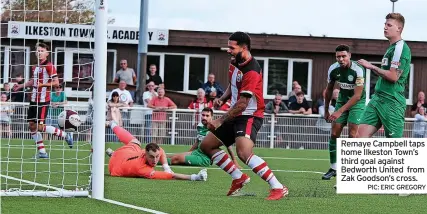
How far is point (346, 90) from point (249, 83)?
3.66 metres

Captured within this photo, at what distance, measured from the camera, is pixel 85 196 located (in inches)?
454

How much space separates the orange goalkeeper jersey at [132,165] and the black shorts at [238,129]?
260 cm

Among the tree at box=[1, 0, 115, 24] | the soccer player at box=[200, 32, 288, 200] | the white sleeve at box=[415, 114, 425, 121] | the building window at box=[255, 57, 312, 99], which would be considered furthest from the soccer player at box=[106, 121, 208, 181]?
the building window at box=[255, 57, 312, 99]

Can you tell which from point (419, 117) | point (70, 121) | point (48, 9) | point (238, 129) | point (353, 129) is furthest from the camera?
point (419, 117)

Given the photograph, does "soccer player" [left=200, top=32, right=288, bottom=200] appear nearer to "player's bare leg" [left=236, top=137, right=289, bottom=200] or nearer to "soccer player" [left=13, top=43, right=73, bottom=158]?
"player's bare leg" [left=236, top=137, right=289, bottom=200]

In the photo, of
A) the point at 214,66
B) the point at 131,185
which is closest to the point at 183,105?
the point at 214,66

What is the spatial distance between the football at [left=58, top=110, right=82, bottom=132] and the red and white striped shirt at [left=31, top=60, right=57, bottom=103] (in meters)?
0.71

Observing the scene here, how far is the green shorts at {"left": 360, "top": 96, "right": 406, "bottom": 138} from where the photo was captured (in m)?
12.9

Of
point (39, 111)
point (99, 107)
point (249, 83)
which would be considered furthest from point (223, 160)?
point (39, 111)

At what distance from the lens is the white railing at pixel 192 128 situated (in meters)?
26.4

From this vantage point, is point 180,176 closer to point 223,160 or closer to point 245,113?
point 223,160

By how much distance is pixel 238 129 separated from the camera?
11.8 metres

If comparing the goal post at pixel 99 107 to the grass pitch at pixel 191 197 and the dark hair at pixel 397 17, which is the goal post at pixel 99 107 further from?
the dark hair at pixel 397 17

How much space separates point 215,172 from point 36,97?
3657 mm
